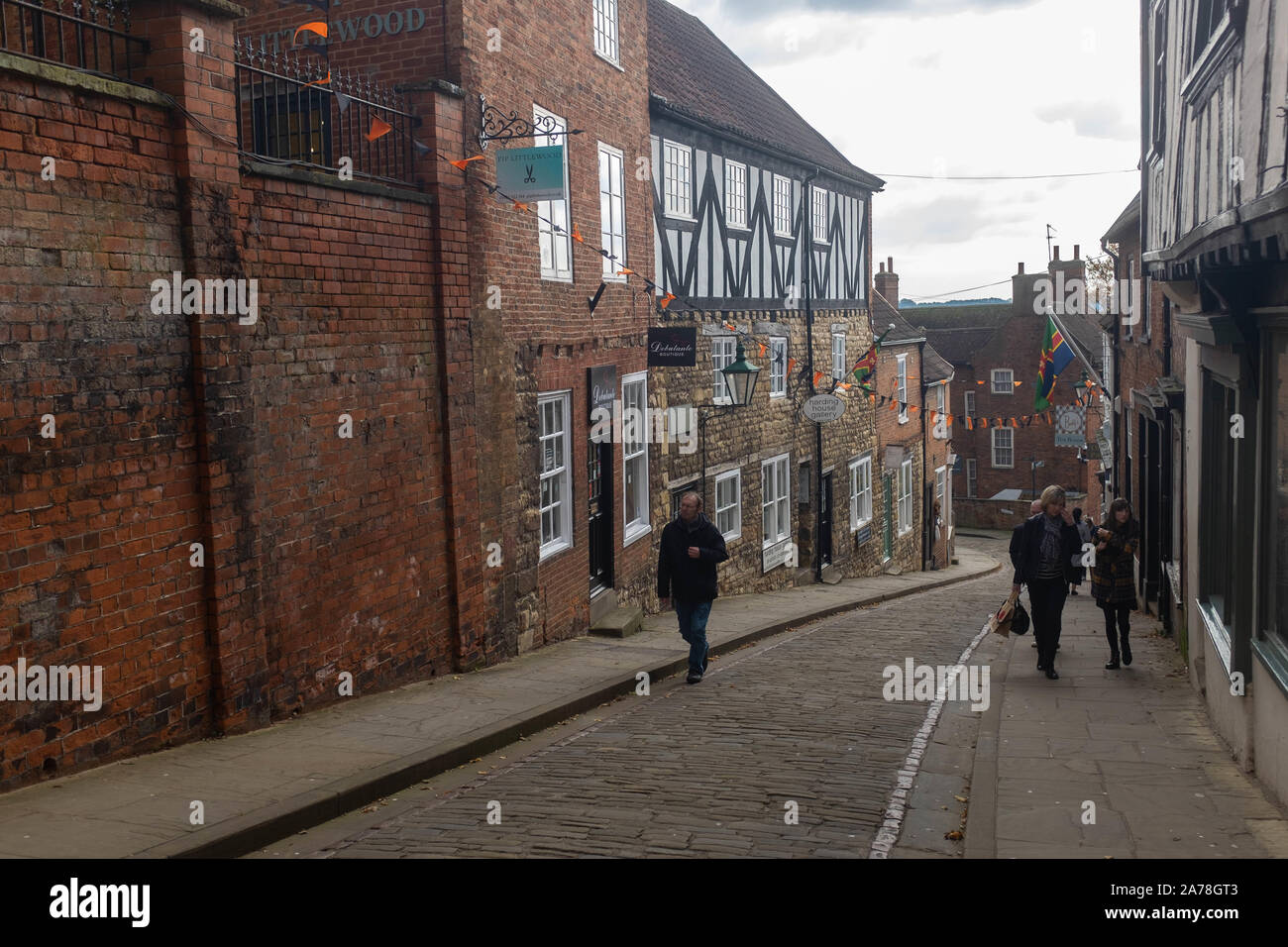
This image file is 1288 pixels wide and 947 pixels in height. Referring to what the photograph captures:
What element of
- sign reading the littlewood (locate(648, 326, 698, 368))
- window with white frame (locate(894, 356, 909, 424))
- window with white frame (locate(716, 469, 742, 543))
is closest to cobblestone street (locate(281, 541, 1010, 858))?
sign reading the littlewood (locate(648, 326, 698, 368))

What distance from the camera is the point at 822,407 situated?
21656 millimetres

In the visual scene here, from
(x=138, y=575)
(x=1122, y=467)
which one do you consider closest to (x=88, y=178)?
(x=138, y=575)

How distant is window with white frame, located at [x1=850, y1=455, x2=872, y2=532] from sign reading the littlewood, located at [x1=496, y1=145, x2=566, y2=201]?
1593 cm

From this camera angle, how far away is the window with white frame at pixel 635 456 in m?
15.7

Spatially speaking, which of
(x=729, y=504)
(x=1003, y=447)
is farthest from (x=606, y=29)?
Answer: (x=1003, y=447)

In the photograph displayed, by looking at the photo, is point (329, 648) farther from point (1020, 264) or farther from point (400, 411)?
point (1020, 264)

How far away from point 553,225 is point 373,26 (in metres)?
2.58

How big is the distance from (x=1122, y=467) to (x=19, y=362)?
19.2 m

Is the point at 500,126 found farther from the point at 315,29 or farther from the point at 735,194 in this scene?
the point at 735,194

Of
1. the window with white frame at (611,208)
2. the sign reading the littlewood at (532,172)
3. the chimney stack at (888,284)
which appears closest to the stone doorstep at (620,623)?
the window with white frame at (611,208)

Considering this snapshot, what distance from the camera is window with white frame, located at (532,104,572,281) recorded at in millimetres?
12859

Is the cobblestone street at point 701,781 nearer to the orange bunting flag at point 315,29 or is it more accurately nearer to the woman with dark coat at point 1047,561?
the woman with dark coat at point 1047,561
